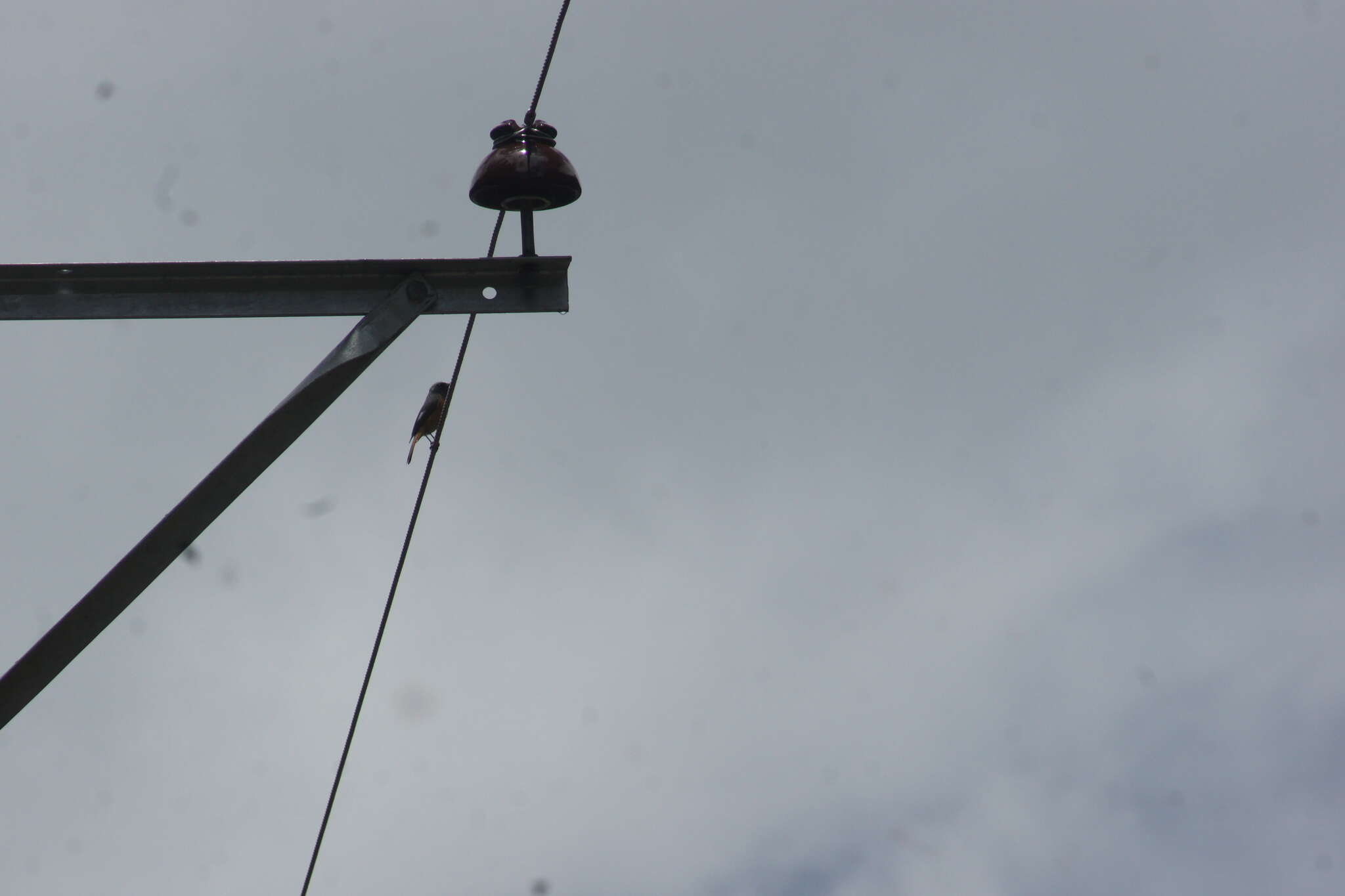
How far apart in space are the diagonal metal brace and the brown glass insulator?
100 cm

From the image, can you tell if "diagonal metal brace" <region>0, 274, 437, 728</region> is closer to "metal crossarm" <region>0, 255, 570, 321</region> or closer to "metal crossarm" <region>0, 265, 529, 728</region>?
"metal crossarm" <region>0, 265, 529, 728</region>

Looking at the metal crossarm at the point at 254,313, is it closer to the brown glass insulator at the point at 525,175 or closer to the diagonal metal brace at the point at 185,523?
the diagonal metal brace at the point at 185,523

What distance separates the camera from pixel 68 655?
15.6ft

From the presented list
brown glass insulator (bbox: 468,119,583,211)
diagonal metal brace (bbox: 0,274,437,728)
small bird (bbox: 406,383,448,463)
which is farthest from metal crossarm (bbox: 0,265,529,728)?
small bird (bbox: 406,383,448,463)

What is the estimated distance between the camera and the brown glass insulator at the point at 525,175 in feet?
19.8

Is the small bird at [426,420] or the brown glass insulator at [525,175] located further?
the small bird at [426,420]

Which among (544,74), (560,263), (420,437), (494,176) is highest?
(420,437)

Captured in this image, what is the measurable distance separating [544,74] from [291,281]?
131cm

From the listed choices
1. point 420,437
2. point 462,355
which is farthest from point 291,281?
point 420,437

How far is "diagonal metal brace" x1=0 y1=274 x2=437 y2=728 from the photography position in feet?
15.5

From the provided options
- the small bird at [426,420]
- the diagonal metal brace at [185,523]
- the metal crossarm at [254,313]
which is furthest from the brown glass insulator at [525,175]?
the small bird at [426,420]

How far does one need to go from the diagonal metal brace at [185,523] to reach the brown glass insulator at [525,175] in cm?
100

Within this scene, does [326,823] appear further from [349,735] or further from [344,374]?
[344,374]

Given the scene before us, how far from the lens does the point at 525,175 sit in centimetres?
604
